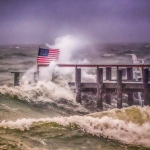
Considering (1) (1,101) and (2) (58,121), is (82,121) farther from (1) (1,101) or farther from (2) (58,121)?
(1) (1,101)

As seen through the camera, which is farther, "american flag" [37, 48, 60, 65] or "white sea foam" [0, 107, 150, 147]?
"american flag" [37, 48, 60, 65]

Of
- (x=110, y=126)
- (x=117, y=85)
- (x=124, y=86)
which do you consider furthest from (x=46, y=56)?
(x=110, y=126)

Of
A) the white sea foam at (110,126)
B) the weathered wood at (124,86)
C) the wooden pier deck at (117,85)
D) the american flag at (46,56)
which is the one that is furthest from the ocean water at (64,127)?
the american flag at (46,56)

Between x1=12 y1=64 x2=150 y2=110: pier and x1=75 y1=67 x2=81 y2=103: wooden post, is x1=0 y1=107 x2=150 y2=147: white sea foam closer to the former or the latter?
x1=12 y1=64 x2=150 y2=110: pier

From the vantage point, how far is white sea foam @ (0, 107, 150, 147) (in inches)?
267

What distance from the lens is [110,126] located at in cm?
730

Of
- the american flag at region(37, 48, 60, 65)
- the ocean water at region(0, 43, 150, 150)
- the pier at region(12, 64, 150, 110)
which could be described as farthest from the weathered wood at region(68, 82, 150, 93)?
the american flag at region(37, 48, 60, 65)

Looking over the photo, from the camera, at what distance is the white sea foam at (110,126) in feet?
22.2

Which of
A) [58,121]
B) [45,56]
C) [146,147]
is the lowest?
[146,147]

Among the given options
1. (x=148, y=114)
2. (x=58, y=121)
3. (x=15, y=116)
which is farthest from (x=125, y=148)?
(x=15, y=116)

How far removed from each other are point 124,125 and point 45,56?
5190 mm

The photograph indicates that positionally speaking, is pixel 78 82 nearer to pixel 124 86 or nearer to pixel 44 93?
pixel 44 93

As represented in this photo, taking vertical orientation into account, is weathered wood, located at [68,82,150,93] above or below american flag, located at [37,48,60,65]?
below

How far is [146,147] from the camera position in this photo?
6.43 meters
